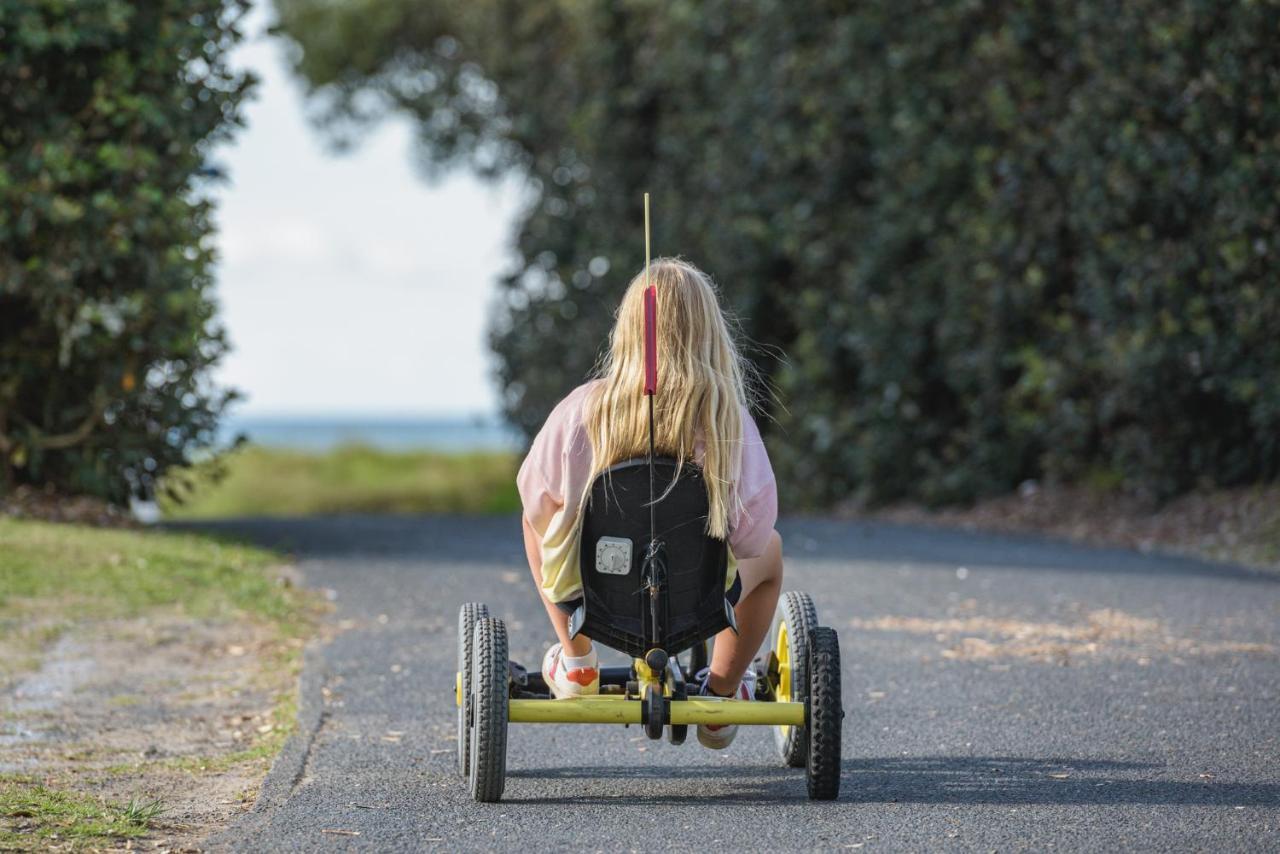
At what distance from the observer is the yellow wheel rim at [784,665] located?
4.87 metres

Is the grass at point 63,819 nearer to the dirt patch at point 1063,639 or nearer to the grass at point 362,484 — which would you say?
the dirt patch at point 1063,639

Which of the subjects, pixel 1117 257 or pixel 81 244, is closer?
pixel 81 244

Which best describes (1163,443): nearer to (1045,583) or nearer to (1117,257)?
(1117,257)

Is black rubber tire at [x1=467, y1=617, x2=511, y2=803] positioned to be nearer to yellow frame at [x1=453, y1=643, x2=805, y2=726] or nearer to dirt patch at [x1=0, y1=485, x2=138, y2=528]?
yellow frame at [x1=453, y1=643, x2=805, y2=726]

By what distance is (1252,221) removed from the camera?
35.9 feet

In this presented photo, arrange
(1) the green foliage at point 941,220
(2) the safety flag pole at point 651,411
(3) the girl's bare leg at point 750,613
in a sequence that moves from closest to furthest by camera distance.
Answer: (2) the safety flag pole at point 651,411
(3) the girl's bare leg at point 750,613
(1) the green foliage at point 941,220

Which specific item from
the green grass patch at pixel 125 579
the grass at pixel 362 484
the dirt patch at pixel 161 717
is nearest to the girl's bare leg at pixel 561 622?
the dirt patch at pixel 161 717

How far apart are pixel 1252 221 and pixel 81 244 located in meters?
8.24

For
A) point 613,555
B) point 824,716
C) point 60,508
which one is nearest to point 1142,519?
point 60,508

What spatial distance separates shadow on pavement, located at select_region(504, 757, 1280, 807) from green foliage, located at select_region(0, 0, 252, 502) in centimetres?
756

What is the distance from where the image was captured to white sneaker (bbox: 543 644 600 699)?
15.4 ft

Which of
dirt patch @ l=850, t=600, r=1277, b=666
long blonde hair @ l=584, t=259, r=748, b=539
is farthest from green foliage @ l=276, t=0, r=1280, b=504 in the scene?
long blonde hair @ l=584, t=259, r=748, b=539

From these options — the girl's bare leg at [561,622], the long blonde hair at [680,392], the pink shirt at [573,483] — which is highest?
the long blonde hair at [680,392]

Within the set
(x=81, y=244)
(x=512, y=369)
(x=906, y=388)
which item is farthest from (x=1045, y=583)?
(x=512, y=369)
